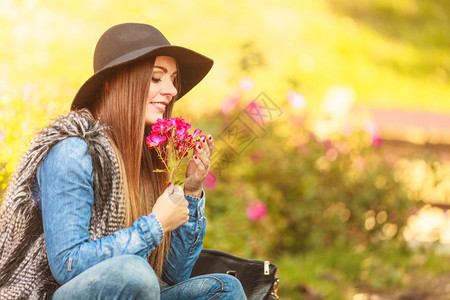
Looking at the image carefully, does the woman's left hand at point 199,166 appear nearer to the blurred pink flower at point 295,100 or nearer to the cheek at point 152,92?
the cheek at point 152,92

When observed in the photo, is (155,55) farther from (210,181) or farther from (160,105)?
(210,181)

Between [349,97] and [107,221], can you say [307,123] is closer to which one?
[349,97]

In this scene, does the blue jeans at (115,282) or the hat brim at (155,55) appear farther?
the hat brim at (155,55)

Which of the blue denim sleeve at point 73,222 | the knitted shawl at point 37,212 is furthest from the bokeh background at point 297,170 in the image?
the blue denim sleeve at point 73,222

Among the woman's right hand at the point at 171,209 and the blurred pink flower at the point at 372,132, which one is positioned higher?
the blurred pink flower at the point at 372,132

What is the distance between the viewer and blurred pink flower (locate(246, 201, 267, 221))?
4.49 metres

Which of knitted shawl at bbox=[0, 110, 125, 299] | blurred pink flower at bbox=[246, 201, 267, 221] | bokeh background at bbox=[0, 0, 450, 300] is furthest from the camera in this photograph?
blurred pink flower at bbox=[246, 201, 267, 221]

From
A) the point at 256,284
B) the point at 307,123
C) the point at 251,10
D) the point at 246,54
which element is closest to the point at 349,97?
the point at 307,123

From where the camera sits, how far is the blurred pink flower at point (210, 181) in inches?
169

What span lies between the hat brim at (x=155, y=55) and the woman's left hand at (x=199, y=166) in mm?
321

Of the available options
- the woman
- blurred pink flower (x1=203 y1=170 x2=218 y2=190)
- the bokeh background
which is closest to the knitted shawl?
the woman

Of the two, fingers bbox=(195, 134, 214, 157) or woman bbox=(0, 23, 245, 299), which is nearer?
woman bbox=(0, 23, 245, 299)

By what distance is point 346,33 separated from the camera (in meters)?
10.5

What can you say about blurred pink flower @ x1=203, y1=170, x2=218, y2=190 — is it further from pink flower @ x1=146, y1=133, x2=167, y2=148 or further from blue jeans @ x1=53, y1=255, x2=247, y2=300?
blue jeans @ x1=53, y1=255, x2=247, y2=300
